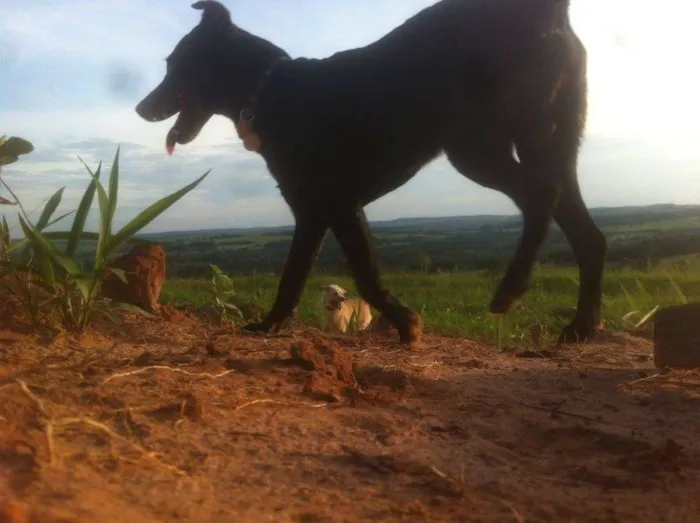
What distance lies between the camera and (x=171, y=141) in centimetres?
453

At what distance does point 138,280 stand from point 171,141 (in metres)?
0.82

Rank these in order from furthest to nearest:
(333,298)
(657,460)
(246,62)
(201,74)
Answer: (333,298), (201,74), (246,62), (657,460)

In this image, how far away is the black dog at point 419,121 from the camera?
381 cm

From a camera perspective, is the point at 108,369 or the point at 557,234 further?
the point at 557,234

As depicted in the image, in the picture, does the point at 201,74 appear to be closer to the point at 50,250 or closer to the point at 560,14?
the point at 50,250

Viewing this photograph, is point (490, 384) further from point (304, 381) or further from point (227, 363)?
point (227, 363)

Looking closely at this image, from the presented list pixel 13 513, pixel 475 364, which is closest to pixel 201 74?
pixel 475 364

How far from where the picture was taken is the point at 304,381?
246 cm

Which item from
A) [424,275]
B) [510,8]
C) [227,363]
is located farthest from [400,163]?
[424,275]

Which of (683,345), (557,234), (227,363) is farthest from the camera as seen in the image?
(557,234)

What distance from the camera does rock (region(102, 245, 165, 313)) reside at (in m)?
4.41

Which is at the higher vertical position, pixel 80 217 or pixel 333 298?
pixel 80 217

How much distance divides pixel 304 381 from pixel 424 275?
6690 millimetres

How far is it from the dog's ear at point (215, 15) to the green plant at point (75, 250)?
4.23 ft
